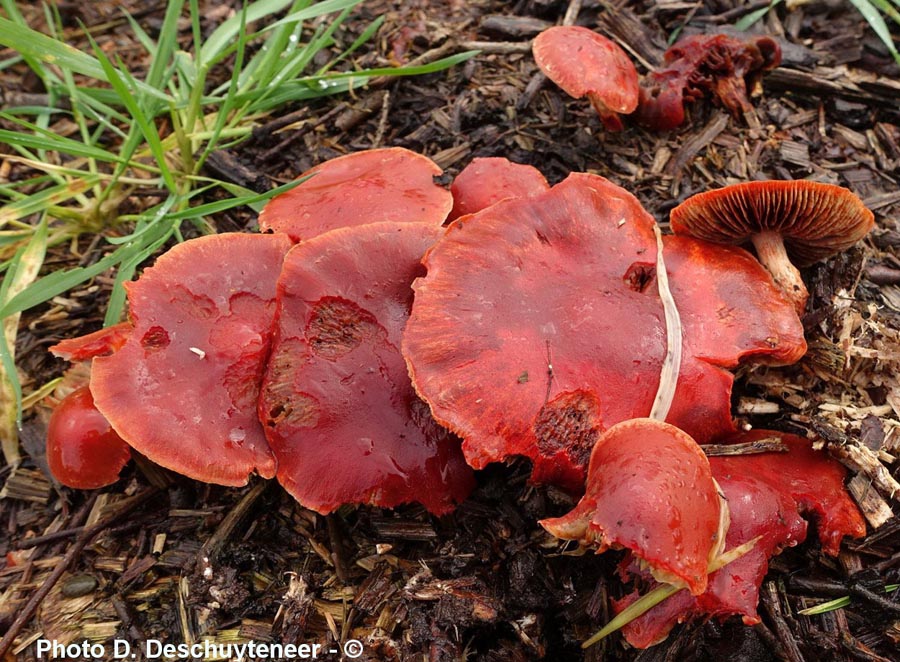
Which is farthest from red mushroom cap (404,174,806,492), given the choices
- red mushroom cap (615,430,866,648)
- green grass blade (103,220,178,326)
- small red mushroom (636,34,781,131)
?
green grass blade (103,220,178,326)

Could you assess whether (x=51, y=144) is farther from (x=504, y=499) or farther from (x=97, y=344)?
(x=504, y=499)

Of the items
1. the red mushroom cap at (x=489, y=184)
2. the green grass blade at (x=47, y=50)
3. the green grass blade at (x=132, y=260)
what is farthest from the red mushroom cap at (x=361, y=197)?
the green grass blade at (x=47, y=50)

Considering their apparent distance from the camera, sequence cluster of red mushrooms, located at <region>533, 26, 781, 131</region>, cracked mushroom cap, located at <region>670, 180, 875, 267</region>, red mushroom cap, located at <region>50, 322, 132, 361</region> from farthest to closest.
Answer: cluster of red mushrooms, located at <region>533, 26, 781, 131</region> < red mushroom cap, located at <region>50, 322, 132, 361</region> < cracked mushroom cap, located at <region>670, 180, 875, 267</region>

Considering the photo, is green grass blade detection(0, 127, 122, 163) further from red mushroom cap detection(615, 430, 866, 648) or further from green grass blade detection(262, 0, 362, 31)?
red mushroom cap detection(615, 430, 866, 648)

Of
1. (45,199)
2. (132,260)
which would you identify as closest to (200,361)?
(132,260)

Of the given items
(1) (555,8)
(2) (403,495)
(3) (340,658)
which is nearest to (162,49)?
(1) (555,8)


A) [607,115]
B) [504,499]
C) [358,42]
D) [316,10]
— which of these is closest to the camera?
[504,499]
